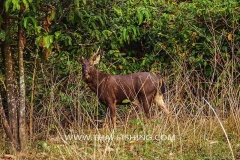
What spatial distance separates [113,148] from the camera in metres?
5.62

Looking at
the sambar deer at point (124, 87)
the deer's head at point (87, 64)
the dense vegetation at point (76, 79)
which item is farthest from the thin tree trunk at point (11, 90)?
the sambar deer at point (124, 87)

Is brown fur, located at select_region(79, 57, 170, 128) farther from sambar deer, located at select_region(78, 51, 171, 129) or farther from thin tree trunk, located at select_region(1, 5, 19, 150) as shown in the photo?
thin tree trunk, located at select_region(1, 5, 19, 150)

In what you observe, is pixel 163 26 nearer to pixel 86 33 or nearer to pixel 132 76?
pixel 132 76

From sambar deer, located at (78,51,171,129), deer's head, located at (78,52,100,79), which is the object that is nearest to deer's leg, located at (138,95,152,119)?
sambar deer, located at (78,51,171,129)

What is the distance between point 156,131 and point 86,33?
172cm

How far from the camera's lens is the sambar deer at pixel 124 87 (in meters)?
7.68

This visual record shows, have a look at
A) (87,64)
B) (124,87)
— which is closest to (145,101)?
(124,87)

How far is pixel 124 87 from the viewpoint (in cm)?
781

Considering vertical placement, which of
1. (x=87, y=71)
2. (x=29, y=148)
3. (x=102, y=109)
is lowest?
(x=102, y=109)

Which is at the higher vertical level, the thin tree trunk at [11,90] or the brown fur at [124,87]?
the thin tree trunk at [11,90]

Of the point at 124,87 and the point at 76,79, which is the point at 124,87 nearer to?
the point at 124,87

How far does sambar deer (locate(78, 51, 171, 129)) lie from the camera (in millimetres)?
7683

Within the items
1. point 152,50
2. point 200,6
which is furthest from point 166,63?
point 200,6

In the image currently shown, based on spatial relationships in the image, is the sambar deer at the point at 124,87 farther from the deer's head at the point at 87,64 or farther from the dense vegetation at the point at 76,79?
the dense vegetation at the point at 76,79
